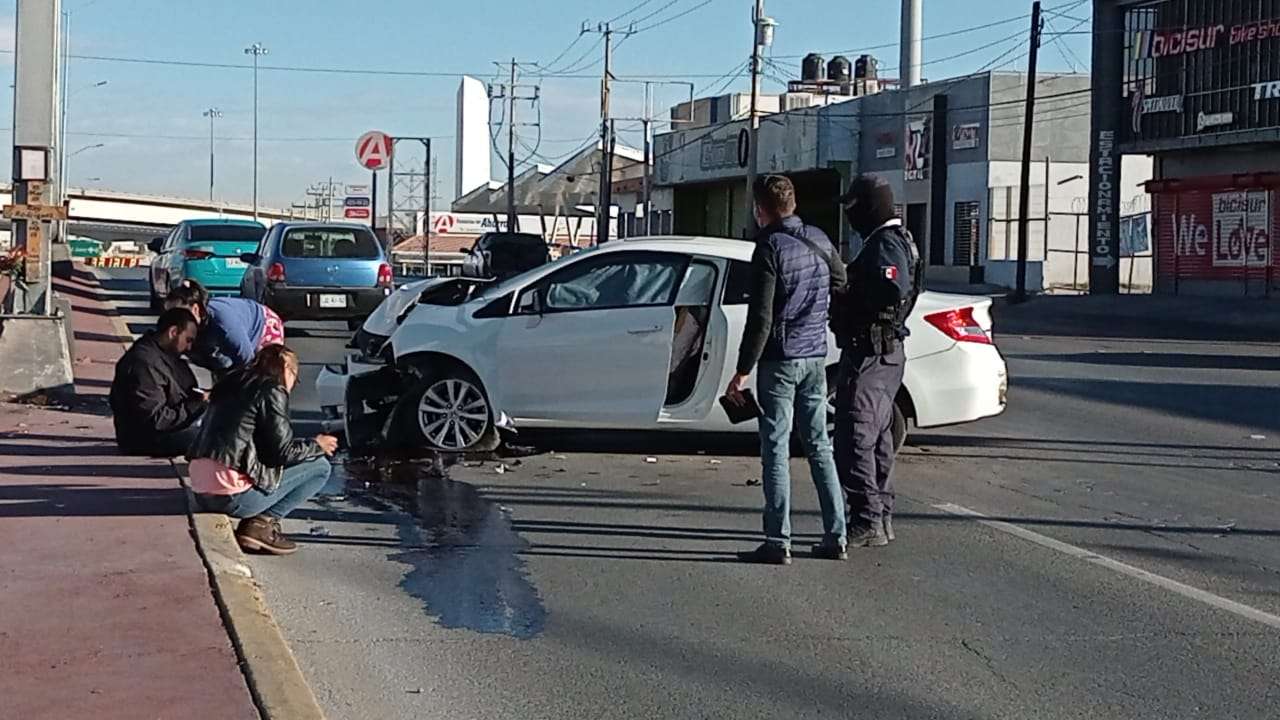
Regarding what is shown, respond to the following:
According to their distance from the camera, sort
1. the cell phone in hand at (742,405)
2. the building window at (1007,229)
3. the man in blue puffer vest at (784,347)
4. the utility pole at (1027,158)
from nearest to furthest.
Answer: the man in blue puffer vest at (784,347) → the cell phone in hand at (742,405) → the utility pole at (1027,158) → the building window at (1007,229)

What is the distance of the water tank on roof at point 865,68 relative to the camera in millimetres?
75875

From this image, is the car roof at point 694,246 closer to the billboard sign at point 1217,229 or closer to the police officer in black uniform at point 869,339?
the police officer in black uniform at point 869,339

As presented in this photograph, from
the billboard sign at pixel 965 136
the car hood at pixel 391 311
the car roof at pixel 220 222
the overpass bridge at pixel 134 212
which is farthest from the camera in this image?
the overpass bridge at pixel 134 212

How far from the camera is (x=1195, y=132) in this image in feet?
131

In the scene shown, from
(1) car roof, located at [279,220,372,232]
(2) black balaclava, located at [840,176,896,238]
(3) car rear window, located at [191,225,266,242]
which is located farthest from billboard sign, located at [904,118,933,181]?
(2) black balaclava, located at [840,176,896,238]

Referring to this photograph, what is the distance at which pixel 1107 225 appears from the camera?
43.7m

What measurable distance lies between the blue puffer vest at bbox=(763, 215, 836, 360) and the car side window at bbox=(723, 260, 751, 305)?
3.21 m

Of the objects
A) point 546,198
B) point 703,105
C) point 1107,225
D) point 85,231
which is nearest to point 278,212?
point 85,231

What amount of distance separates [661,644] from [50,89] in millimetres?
11020

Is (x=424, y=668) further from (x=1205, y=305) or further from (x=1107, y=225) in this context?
(x=1107, y=225)

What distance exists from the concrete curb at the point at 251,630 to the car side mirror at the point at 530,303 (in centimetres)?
345

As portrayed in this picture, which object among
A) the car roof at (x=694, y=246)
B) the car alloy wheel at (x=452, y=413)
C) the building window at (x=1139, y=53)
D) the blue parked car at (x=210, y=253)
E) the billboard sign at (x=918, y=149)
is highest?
the building window at (x=1139, y=53)

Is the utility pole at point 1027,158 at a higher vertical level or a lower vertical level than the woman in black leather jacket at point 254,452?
higher

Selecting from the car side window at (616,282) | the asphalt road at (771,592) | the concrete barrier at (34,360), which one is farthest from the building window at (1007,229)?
the car side window at (616,282)
